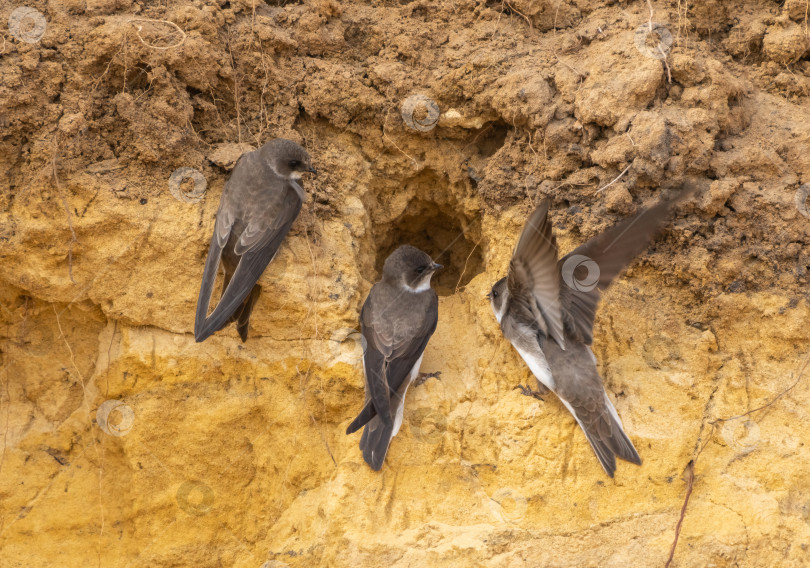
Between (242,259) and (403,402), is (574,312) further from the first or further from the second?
(242,259)

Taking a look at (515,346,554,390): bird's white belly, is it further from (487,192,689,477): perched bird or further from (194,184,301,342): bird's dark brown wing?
(194,184,301,342): bird's dark brown wing

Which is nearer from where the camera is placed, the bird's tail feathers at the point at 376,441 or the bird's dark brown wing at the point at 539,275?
the bird's dark brown wing at the point at 539,275

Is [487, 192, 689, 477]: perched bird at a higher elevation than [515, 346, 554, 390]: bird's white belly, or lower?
higher

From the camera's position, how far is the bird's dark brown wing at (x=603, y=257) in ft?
11.0

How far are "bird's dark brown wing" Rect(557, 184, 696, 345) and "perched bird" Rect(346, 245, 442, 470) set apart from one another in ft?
2.35

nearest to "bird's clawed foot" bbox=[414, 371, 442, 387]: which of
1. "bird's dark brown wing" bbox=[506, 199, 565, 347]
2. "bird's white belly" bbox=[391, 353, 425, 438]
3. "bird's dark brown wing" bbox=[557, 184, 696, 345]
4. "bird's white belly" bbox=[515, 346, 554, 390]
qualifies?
"bird's white belly" bbox=[391, 353, 425, 438]

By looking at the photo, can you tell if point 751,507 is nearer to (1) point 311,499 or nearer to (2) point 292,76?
(1) point 311,499

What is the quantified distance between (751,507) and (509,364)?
1.27 m

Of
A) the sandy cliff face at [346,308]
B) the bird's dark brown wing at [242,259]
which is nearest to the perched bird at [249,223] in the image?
the bird's dark brown wing at [242,259]

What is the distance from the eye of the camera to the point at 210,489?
12.1 ft

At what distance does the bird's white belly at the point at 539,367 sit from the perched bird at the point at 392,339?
0.51 m

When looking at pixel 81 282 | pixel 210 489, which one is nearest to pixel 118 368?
pixel 81 282

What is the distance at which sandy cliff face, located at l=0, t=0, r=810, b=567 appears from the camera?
11.0ft

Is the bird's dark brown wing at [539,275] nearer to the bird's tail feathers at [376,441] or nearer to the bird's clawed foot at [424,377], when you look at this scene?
the bird's clawed foot at [424,377]
